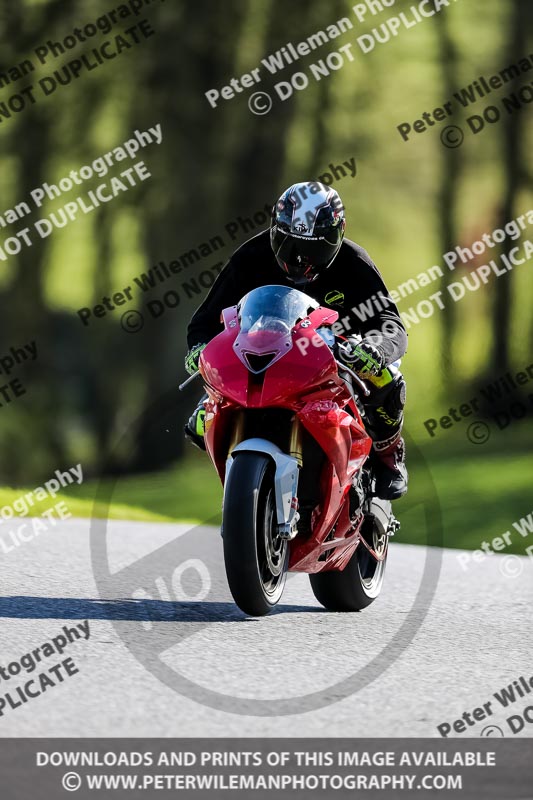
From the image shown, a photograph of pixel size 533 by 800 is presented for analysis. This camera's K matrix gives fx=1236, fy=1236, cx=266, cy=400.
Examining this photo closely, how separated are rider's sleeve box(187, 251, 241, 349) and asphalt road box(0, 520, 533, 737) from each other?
56.4 inches

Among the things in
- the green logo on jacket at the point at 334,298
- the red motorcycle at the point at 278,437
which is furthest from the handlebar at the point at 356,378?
the green logo on jacket at the point at 334,298

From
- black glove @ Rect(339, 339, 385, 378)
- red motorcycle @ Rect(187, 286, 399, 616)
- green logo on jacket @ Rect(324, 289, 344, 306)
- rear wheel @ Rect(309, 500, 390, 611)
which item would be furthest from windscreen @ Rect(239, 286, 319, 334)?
rear wheel @ Rect(309, 500, 390, 611)

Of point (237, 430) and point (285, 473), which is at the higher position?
point (237, 430)

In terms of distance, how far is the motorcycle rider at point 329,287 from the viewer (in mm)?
6055

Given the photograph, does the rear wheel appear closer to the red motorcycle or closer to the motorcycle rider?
the motorcycle rider

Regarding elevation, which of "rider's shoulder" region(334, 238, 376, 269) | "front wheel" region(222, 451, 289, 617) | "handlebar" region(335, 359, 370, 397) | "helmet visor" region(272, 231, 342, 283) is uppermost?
"helmet visor" region(272, 231, 342, 283)

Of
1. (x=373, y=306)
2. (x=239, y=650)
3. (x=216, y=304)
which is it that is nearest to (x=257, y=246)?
(x=216, y=304)

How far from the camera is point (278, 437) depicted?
5.67 meters

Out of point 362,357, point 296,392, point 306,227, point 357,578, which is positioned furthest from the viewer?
point 357,578

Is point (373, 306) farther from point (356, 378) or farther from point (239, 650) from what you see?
point (239, 650)

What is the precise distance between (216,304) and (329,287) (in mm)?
599

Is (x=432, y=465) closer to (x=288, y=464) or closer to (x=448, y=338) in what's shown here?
(x=448, y=338)

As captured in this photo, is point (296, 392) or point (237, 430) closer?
point (296, 392)

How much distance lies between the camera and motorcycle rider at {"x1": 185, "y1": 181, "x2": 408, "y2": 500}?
6.05 meters
